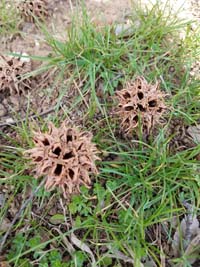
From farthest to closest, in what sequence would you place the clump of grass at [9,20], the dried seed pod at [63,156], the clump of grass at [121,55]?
the clump of grass at [9,20], the clump of grass at [121,55], the dried seed pod at [63,156]

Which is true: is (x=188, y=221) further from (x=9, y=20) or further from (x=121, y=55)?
(x=9, y=20)

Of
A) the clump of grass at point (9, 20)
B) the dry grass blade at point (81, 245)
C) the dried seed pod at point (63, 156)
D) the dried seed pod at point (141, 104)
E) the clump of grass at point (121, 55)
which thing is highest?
the clump of grass at point (9, 20)

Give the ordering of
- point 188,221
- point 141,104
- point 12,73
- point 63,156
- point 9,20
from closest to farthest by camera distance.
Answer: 1. point 63,156
2. point 141,104
3. point 188,221
4. point 12,73
5. point 9,20

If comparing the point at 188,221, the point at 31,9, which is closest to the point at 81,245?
the point at 188,221

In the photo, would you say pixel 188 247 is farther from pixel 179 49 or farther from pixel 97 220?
pixel 179 49

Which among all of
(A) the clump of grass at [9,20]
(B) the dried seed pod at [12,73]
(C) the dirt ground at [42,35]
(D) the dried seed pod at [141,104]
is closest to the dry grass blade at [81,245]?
(D) the dried seed pod at [141,104]

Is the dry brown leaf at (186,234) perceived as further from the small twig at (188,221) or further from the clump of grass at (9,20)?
the clump of grass at (9,20)

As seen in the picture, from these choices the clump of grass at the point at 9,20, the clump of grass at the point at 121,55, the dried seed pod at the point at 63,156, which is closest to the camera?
the dried seed pod at the point at 63,156
